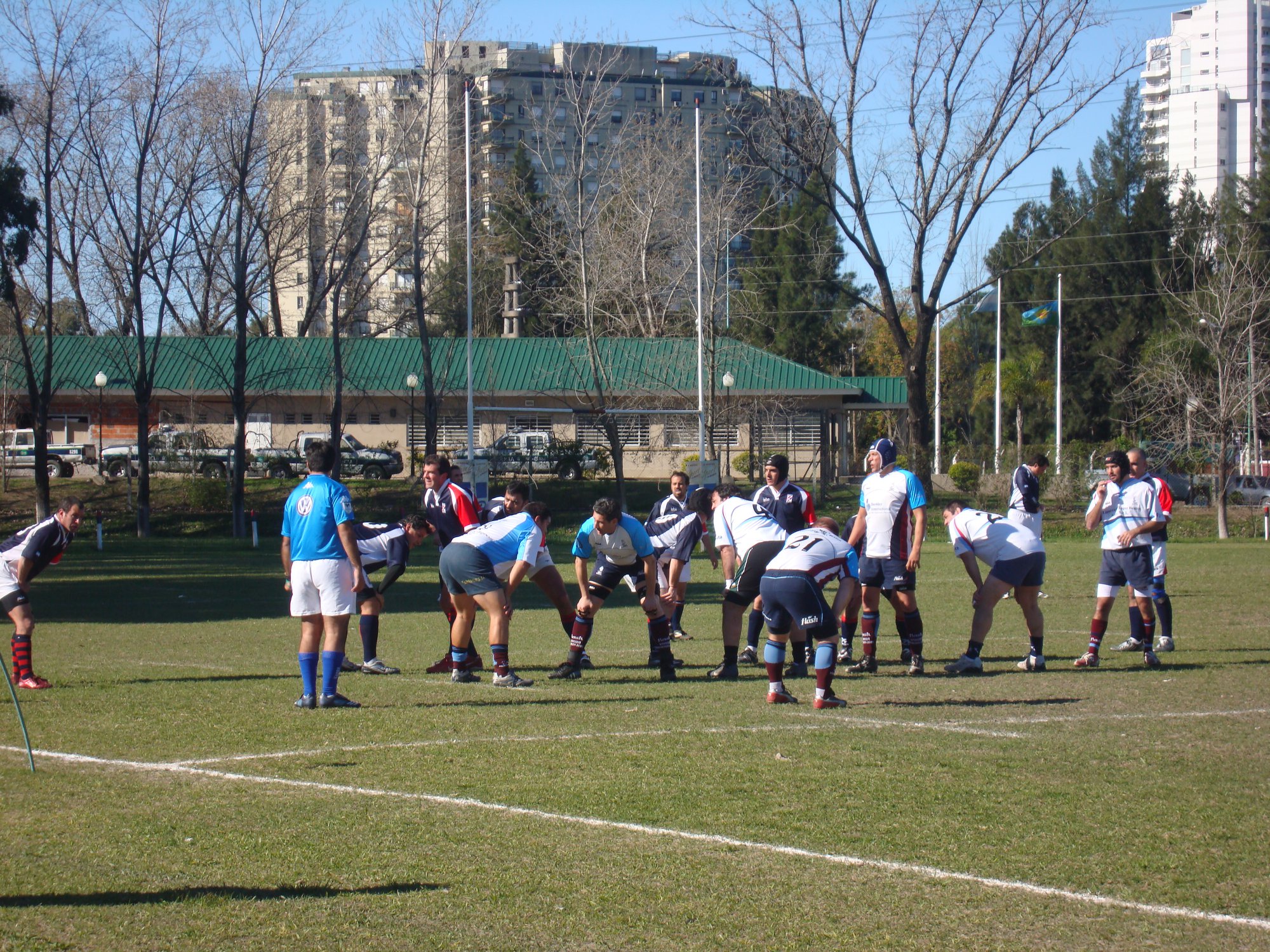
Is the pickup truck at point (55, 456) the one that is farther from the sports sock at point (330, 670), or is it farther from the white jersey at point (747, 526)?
the white jersey at point (747, 526)

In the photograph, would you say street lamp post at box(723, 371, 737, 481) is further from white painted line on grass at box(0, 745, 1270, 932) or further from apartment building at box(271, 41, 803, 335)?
white painted line on grass at box(0, 745, 1270, 932)

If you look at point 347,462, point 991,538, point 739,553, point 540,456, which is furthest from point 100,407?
point 991,538

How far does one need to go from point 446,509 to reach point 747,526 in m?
3.00

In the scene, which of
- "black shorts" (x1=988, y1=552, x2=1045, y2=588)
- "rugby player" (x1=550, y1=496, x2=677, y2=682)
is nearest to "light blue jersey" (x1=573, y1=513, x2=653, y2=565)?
"rugby player" (x1=550, y1=496, x2=677, y2=682)

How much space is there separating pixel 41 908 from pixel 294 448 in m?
42.8

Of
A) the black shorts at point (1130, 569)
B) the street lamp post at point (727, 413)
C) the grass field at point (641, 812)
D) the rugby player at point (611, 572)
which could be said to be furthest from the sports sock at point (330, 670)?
the street lamp post at point (727, 413)

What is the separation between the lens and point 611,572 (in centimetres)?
1109

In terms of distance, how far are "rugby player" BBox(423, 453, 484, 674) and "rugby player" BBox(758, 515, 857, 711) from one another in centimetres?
319

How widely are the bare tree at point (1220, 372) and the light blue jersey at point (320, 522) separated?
32173 millimetres

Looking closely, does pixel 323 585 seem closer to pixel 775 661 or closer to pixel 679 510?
pixel 775 661

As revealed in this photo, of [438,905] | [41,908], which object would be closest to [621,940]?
[438,905]

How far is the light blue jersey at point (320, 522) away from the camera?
342 inches

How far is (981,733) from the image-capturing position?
7.93 metres

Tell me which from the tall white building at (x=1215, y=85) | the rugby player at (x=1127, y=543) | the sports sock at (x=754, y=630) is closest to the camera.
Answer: the rugby player at (x=1127, y=543)
